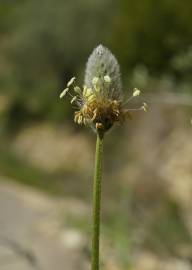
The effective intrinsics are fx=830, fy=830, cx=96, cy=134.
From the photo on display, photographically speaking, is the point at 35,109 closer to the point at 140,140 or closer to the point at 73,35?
the point at 73,35

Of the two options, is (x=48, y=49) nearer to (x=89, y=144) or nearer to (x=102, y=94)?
(x=89, y=144)

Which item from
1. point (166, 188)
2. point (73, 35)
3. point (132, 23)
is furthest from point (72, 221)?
point (73, 35)

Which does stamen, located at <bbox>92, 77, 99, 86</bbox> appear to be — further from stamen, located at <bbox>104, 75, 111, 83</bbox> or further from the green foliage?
the green foliage

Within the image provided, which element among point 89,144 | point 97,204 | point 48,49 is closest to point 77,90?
point 97,204

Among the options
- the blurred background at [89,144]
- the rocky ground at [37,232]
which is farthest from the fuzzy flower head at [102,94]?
the rocky ground at [37,232]

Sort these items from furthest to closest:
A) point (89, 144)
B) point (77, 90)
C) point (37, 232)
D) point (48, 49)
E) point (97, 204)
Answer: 1. point (48, 49)
2. point (89, 144)
3. point (37, 232)
4. point (77, 90)
5. point (97, 204)

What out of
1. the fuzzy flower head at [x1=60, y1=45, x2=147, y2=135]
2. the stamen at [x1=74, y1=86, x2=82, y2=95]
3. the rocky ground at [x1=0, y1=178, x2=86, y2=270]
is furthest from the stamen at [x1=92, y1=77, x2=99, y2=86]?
the rocky ground at [x1=0, y1=178, x2=86, y2=270]

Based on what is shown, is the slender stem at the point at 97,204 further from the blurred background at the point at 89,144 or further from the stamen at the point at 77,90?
the blurred background at the point at 89,144
